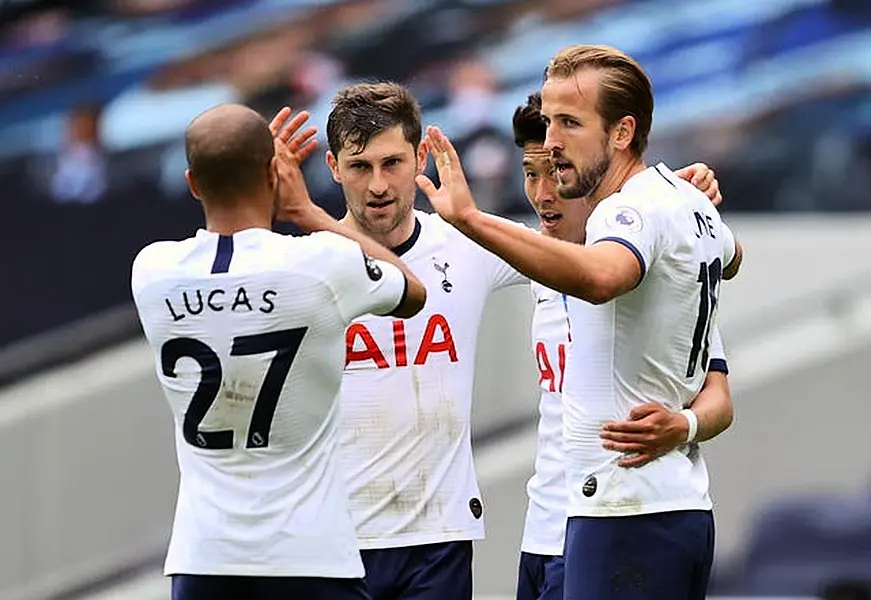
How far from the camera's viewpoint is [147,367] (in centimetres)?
896

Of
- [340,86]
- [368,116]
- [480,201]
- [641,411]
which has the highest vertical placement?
[340,86]

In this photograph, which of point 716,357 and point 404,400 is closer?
point 716,357

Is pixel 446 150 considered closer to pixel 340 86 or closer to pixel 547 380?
pixel 547 380

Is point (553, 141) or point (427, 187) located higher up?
point (553, 141)

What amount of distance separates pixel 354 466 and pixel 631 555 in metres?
1.03

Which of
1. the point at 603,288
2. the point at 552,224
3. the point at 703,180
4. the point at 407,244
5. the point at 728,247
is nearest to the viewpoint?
the point at 603,288

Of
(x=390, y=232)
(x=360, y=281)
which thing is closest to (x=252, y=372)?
(x=360, y=281)

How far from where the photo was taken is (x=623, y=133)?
4719mm

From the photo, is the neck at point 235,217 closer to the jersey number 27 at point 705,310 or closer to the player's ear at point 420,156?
the jersey number 27 at point 705,310

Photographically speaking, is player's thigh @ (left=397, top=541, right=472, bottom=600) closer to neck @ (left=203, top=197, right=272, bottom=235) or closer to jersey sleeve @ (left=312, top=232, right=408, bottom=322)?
jersey sleeve @ (left=312, top=232, right=408, bottom=322)

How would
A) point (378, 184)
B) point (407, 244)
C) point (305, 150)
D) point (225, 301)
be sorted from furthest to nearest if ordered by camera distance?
point (407, 244) → point (378, 184) → point (305, 150) → point (225, 301)

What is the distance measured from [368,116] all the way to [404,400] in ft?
2.62

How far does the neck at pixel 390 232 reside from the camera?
216 inches

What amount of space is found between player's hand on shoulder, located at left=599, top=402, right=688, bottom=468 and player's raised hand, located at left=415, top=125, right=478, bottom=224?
0.64m
